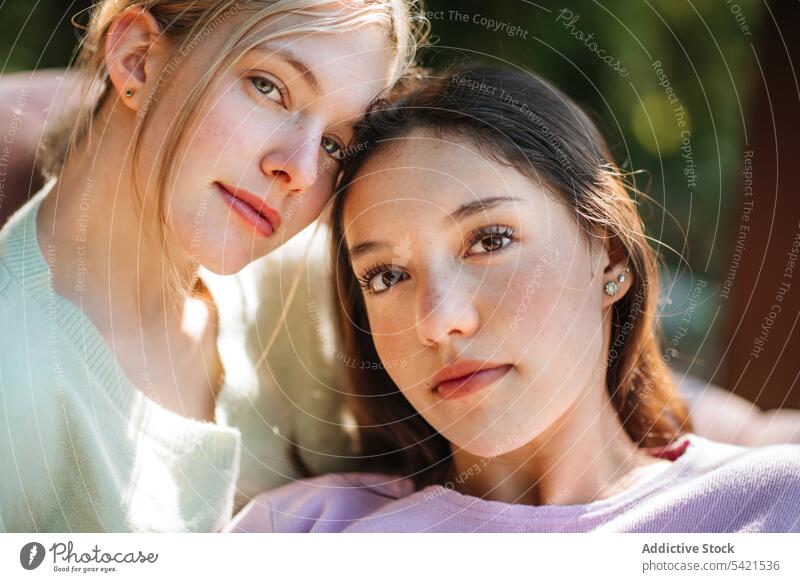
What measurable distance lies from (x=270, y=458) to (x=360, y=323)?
5.8 inches

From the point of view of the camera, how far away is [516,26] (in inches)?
31.0

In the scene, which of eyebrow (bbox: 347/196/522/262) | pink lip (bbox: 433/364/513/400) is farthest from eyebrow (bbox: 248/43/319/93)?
pink lip (bbox: 433/364/513/400)

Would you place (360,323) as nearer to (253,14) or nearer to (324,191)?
(324,191)

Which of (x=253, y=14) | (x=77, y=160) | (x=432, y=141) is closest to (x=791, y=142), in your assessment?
(x=432, y=141)

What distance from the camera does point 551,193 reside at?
640mm

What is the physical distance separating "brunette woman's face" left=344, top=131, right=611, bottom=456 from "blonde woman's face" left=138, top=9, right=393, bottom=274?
48 mm

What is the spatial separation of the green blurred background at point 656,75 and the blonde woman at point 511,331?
0.09 metres

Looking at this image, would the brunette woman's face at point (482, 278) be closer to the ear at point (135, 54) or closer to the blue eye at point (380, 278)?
the blue eye at point (380, 278)

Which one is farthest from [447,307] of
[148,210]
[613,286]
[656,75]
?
[656,75]

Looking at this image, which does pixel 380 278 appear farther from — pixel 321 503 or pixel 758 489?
pixel 758 489

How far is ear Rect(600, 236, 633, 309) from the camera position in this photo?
66 centimetres

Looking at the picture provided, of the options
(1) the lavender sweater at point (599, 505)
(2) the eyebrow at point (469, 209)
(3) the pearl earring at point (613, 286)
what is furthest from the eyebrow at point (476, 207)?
(1) the lavender sweater at point (599, 505)

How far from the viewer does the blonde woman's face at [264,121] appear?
619 mm

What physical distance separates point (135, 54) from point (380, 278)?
0.25 m
